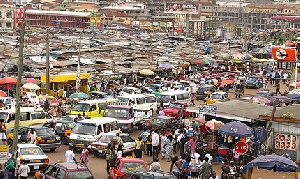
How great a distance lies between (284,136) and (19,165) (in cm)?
866

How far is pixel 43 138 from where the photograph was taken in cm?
2503

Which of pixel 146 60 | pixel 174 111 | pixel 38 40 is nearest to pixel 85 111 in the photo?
pixel 174 111

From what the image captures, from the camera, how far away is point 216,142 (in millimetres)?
24938

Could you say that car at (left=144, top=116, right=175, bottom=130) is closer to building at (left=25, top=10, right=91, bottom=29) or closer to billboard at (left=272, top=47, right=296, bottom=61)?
billboard at (left=272, top=47, right=296, bottom=61)

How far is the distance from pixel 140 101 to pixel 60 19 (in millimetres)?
140023

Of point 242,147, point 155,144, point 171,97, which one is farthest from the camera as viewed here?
point 171,97

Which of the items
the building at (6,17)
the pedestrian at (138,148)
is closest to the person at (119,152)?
the pedestrian at (138,148)

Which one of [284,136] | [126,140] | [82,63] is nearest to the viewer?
[284,136]

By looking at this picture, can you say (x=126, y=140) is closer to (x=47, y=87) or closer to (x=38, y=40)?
(x=47, y=87)

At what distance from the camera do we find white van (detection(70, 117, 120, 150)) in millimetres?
25094

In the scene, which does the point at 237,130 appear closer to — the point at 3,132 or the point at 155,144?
the point at 155,144

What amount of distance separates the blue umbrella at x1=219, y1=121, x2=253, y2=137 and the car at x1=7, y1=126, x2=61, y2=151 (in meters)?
6.10

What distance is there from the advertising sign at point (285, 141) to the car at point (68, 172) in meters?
7.71

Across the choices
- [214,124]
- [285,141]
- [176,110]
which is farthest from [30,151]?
[176,110]
